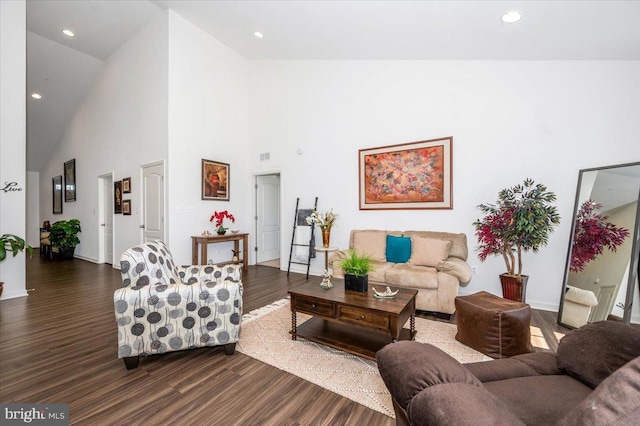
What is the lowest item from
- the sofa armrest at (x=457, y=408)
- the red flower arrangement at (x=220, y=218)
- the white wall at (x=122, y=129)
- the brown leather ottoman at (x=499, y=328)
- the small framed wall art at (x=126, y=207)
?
the brown leather ottoman at (x=499, y=328)

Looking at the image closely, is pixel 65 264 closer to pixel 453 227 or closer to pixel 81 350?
pixel 81 350

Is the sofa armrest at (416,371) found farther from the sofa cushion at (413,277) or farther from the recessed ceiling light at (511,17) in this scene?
the recessed ceiling light at (511,17)

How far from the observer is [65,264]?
21.4 ft

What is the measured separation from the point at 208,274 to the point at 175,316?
681 millimetres

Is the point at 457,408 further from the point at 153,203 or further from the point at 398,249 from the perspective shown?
the point at 153,203

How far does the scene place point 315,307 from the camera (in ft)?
8.42

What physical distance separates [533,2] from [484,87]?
1.39 m

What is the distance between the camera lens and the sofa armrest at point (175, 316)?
2104 millimetres

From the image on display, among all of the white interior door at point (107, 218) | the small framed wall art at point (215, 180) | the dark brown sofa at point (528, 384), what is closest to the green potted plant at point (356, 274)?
the dark brown sofa at point (528, 384)

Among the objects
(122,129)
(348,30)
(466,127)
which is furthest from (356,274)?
(122,129)

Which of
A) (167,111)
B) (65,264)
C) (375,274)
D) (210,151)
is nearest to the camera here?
(375,274)

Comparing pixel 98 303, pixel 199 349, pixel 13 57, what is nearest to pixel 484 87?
pixel 199 349

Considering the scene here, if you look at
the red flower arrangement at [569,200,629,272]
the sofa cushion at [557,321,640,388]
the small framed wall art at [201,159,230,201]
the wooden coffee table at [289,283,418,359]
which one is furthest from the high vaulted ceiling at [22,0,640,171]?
the wooden coffee table at [289,283,418,359]

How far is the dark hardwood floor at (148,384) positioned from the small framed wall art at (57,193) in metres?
6.91
